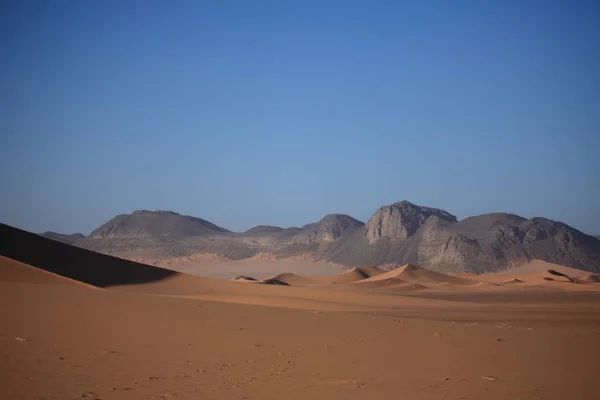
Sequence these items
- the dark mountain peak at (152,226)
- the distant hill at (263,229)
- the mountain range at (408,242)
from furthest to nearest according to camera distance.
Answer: the distant hill at (263,229) → the dark mountain peak at (152,226) → the mountain range at (408,242)

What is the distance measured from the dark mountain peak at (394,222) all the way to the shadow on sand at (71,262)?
60383 millimetres

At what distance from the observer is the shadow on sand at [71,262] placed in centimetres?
2552

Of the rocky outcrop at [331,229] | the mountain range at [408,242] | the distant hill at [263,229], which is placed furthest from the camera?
the distant hill at [263,229]

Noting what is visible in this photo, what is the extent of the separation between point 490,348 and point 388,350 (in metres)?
2.03

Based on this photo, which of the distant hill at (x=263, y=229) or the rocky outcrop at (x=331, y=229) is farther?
the distant hill at (x=263, y=229)

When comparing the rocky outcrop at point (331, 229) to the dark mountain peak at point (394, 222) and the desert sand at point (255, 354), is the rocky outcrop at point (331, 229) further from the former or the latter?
the desert sand at point (255, 354)

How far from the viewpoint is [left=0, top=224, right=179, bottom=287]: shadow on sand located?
1005 inches

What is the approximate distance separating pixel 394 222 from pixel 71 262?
65.4m

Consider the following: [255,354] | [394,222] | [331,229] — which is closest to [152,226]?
[331,229]

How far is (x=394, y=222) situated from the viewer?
88188 mm

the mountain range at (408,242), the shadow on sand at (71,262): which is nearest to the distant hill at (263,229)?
the mountain range at (408,242)

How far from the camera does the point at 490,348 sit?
1110 cm

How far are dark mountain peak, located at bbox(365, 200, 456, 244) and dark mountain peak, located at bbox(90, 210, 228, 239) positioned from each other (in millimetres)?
57834

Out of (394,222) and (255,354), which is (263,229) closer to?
(394,222)
